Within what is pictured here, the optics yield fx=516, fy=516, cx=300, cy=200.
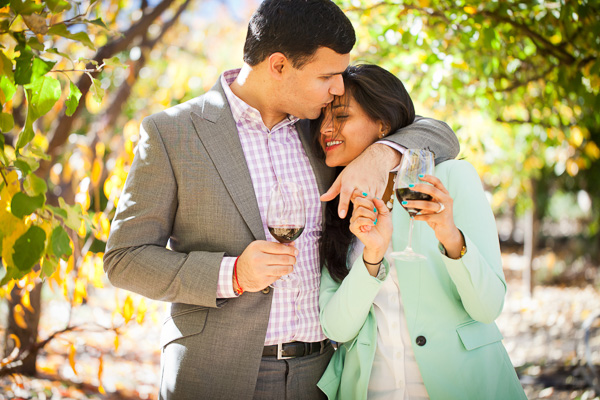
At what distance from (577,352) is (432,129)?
5.32m

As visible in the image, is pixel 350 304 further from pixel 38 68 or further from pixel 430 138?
pixel 38 68

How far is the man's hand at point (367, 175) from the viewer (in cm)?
200

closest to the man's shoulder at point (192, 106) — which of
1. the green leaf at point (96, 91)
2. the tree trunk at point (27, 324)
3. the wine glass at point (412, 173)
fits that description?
the green leaf at point (96, 91)

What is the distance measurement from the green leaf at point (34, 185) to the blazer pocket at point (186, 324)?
75cm

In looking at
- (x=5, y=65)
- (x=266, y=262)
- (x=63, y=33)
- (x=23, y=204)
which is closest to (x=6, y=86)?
(x=5, y=65)

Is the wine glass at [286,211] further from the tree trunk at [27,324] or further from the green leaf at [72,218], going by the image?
the tree trunk at [27,324]

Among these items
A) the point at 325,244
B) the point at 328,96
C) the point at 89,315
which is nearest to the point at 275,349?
the point at 325,244

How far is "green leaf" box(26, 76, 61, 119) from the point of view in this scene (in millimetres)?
1729

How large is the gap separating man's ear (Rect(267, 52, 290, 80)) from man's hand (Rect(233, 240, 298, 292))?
0.87m

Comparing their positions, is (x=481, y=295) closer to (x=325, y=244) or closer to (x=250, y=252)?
(x=325, y=244)

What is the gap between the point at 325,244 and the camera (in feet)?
7.70

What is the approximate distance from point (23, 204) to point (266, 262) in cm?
80

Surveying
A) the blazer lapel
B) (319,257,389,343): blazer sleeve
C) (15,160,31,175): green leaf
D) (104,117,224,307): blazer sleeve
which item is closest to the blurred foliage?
the blazer lapel

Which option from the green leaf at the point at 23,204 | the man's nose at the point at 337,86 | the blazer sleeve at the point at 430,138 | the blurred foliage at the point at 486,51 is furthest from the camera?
the blurred foliage at the point at 486,51
